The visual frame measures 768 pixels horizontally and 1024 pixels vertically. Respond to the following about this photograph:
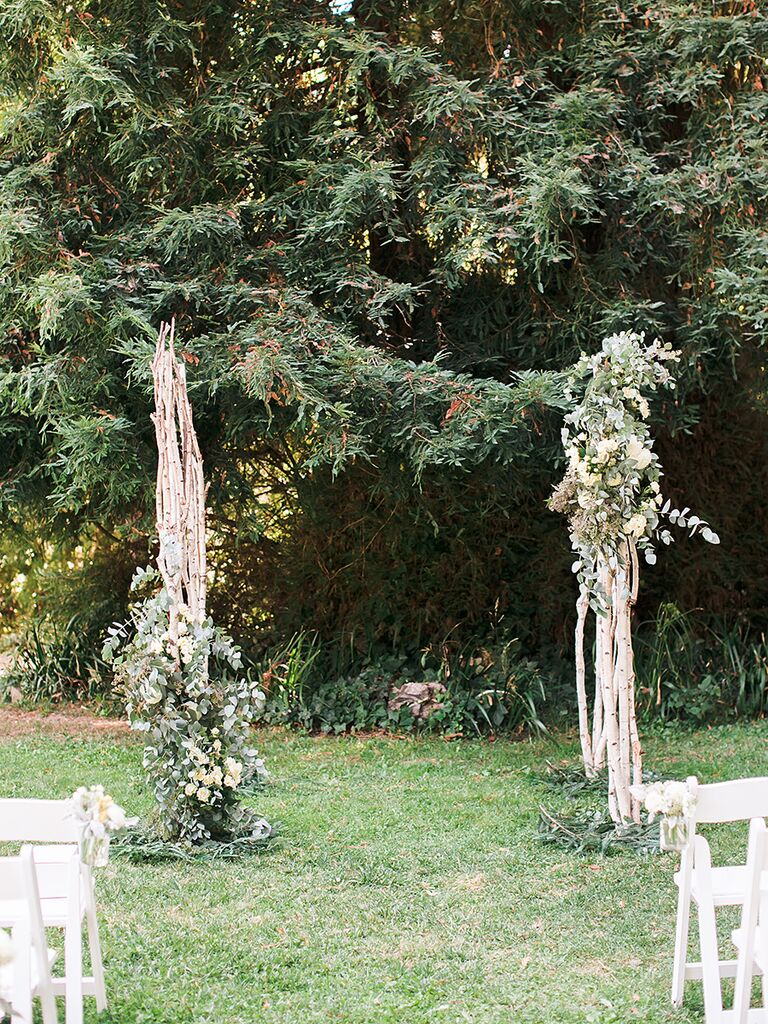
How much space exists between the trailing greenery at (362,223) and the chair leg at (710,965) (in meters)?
→ 3.68

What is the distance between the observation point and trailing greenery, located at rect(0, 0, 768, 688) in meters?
6.41

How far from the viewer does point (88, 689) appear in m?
8.59

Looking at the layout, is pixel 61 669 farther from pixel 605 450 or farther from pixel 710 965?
pixel 710 965

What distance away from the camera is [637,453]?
4609mm

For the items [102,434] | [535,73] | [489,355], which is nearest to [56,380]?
[102,434]

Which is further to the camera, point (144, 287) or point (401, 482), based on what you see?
point (401, 482)

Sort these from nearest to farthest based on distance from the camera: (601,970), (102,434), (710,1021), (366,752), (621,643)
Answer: (710,1021), (601,970), (621,643), (102,434), (366,752)

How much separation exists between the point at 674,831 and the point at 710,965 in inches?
14.8

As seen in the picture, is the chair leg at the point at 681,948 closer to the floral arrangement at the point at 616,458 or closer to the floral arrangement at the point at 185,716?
the floral arrangement at the point at 616,458

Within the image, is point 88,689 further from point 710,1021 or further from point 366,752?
point 710,1021

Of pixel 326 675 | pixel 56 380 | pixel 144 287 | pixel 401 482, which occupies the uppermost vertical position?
pixel 144 287

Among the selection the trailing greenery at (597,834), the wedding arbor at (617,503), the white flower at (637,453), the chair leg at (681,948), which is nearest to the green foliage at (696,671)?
the trailing greenery at (597,834)

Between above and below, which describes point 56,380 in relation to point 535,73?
below

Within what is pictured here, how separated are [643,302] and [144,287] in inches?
118
